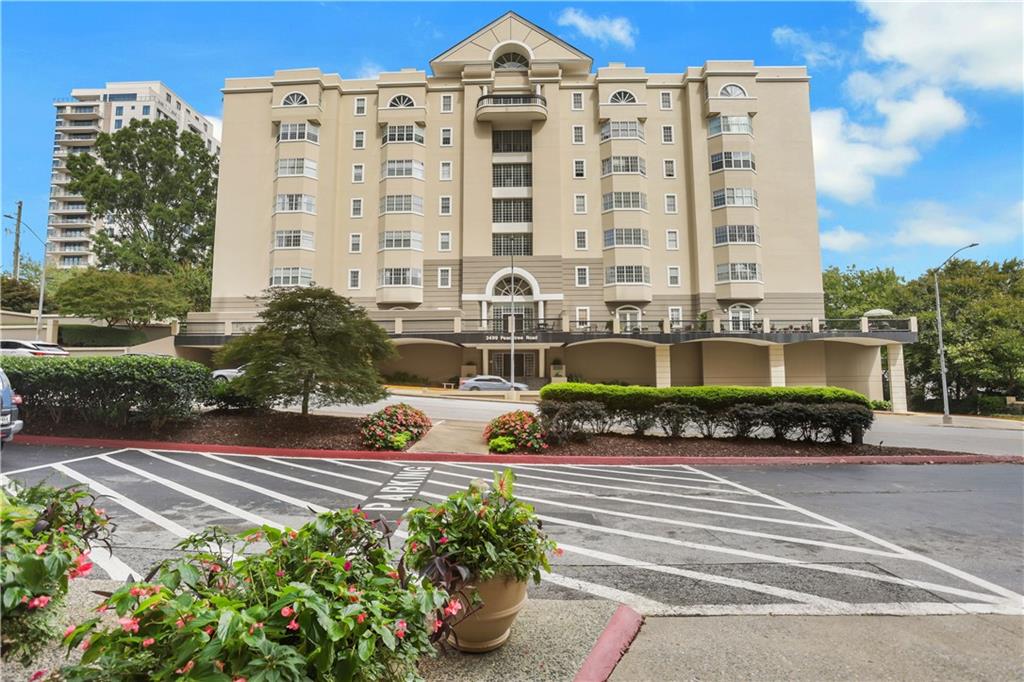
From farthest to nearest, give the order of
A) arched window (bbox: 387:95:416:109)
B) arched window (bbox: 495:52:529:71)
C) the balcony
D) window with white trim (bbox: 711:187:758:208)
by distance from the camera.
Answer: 1. arched window (bbox: 495:52:529:71)
2. arched window (bbox: 387:95:416:109)
3. the balcony
4. window with white trim (bbox: 711:187:758:208)

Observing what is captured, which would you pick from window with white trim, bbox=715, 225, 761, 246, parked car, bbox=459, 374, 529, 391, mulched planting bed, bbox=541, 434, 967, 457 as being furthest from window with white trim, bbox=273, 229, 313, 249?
window with white trim, bbox=715, 225, 761, 246

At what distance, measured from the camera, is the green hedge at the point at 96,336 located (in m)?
33.3

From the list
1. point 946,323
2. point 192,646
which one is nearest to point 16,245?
point 192,646

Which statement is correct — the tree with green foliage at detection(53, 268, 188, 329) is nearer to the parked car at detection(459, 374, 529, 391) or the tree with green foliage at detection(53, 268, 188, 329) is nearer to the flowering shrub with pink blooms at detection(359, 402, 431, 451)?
the parked car at detection(459, 374, 529, 391)

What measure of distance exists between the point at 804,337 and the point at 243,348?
3138 centimetres

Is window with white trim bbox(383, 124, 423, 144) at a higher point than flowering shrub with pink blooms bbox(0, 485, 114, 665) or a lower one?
higher

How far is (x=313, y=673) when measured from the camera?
1.91 meters

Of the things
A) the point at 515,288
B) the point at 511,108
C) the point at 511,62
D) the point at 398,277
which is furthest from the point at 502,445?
the point at 511,62

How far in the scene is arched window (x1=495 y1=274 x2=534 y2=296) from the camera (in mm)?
37750

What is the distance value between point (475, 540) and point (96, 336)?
41211 millimetres

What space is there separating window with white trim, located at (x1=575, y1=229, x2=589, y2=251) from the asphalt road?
17.4 meters

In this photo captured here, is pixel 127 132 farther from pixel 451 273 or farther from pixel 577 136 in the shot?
pixel 577 136

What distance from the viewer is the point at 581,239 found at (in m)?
38.1

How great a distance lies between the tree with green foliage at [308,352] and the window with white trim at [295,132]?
28.6m
